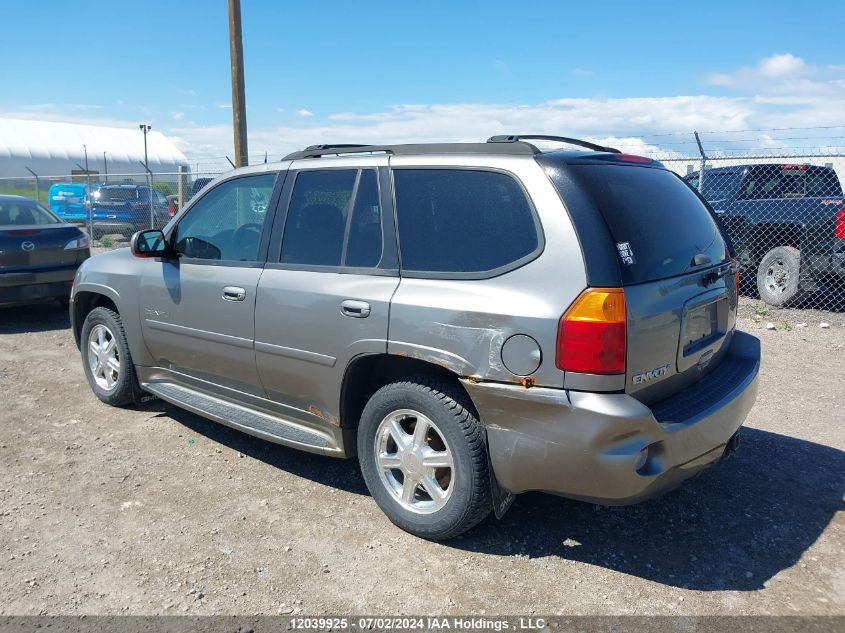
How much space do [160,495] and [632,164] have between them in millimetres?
3121

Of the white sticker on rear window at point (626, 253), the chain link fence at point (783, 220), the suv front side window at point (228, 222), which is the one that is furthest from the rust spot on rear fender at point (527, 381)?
the chain link fence at point (783, 220)

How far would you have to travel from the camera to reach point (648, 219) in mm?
3188

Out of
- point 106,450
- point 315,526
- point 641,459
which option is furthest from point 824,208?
point 106,450

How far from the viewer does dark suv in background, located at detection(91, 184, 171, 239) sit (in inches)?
703

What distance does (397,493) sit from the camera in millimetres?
3527

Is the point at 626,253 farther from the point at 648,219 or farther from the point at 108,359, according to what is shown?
the point at 108,359

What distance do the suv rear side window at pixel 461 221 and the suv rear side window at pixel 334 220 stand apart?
19 centimetres

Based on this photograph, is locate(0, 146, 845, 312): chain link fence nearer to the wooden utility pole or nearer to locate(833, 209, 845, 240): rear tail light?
locate(833, 209, 845, 240): rear tail light

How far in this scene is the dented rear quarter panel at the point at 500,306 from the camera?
2.86 m

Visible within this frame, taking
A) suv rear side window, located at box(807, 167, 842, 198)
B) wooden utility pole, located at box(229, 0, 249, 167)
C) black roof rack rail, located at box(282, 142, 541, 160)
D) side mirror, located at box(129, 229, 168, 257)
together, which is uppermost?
wooden utility pole, located at box(229, 0, 249, 167)

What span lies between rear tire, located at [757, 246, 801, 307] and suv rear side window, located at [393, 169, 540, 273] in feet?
23.6

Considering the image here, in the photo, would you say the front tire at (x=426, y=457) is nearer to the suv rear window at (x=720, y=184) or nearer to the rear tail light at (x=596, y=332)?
the rear tail light at (x=596, y=332)

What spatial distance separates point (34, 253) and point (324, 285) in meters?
5.95

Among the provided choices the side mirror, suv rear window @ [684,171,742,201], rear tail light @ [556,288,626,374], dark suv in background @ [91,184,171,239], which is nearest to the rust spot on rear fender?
rear tail light @ [556,288,626,374]
